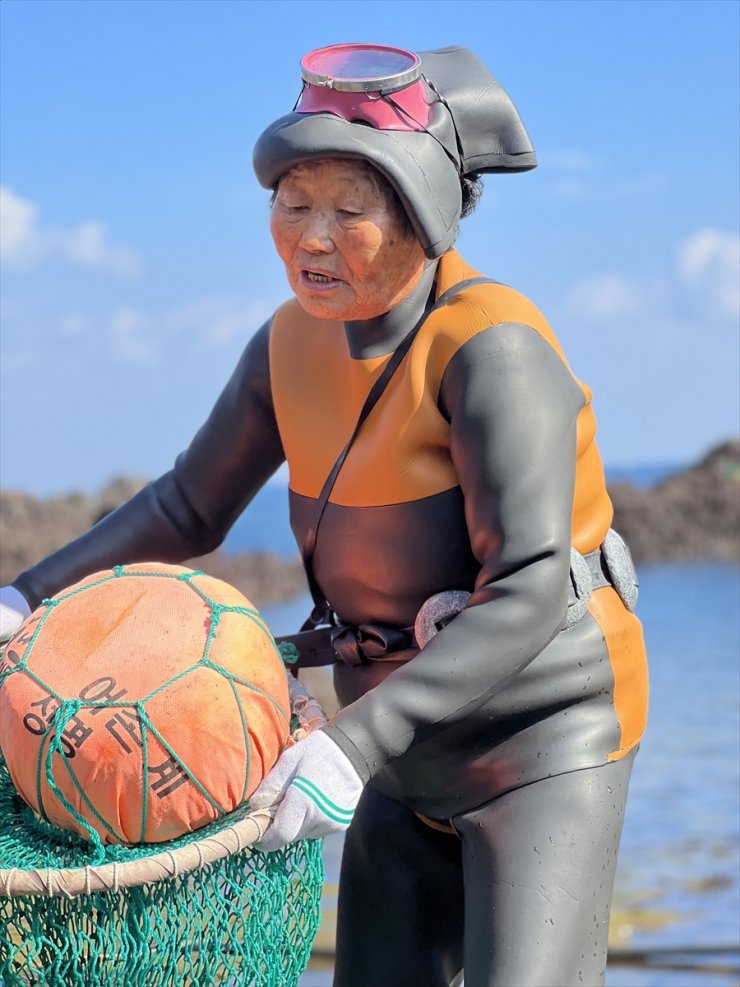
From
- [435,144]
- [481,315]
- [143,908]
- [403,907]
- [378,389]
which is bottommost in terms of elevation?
[403,907]

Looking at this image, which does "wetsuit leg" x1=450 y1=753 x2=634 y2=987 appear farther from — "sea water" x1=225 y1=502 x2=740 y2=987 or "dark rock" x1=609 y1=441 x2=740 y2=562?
"dark rock" x1=609 y1=441 x2=740 y2=562

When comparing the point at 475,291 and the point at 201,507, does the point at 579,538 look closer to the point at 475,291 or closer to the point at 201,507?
the point at 475,291

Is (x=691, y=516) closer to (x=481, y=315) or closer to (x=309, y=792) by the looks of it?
(x=481, y=315)

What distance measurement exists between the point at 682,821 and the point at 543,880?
621cm

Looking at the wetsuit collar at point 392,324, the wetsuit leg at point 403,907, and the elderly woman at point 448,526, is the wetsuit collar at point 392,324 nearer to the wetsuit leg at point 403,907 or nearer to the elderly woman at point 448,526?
the elderly woman at point 448,526

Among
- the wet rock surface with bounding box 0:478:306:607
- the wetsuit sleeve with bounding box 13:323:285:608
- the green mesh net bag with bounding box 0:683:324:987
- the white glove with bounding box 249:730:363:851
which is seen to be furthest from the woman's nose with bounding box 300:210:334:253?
the wet rock surface with bounding box 0:478:306:607

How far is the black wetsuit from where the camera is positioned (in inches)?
102

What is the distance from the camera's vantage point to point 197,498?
327 cm

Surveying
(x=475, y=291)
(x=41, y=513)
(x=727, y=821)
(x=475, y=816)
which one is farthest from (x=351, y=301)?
(x=41, y=513)

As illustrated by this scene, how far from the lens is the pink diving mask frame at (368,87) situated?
8.97ft

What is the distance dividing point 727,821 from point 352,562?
20.7ft

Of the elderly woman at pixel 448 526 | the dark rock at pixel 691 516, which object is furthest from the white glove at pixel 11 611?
the dark rock at pixel 691 516

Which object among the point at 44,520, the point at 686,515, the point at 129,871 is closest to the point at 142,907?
the point at 129,871

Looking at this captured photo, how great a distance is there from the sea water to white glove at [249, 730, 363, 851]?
860 mm
